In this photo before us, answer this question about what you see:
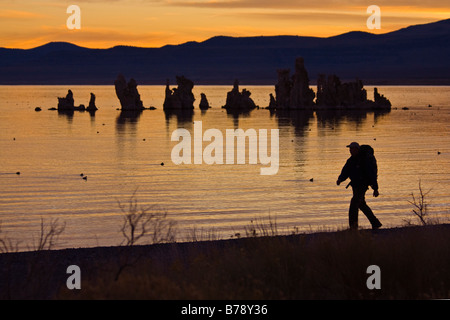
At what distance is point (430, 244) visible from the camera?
12023mm

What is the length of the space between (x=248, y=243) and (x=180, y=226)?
28.3 feet

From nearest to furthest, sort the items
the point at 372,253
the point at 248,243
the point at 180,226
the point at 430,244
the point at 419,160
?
the point at 372,253, the point at 430,244, the point at 248,243, the point at 180,226, the point at 419,160

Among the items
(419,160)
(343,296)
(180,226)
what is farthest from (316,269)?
(419,160)

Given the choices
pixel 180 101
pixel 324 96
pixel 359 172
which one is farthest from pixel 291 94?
pixel 359 172

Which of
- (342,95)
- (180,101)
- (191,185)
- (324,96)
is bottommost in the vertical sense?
(191,185)

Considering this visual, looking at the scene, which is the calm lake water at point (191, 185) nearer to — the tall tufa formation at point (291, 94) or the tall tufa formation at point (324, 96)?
the tall tufa formation at point (291, 94)

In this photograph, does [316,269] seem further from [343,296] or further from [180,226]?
[180,226]

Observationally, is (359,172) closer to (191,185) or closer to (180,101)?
(191,185)

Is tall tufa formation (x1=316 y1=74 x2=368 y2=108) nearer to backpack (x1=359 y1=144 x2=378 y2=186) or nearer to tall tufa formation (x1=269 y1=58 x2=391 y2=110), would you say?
tall tufa formation (x1=269 y1=58 x2=391 y2=110)

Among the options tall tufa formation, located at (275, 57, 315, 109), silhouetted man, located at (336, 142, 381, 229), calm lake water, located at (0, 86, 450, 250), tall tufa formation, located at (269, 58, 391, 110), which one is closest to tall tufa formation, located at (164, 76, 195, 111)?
tall tufa formation, located at (269, 58, 391, 110)

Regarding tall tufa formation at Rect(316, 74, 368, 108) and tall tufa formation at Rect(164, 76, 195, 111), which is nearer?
tall tufa formation at Rect(164, 76, 195, 111)

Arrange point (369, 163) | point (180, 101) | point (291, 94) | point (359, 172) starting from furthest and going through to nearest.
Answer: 1. point (291, 94)
2. point (180, 101)
3. point (359, 172)
4. point (369, 163)

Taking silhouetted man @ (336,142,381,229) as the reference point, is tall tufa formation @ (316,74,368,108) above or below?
above

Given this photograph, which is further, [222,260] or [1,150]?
[1,150]
